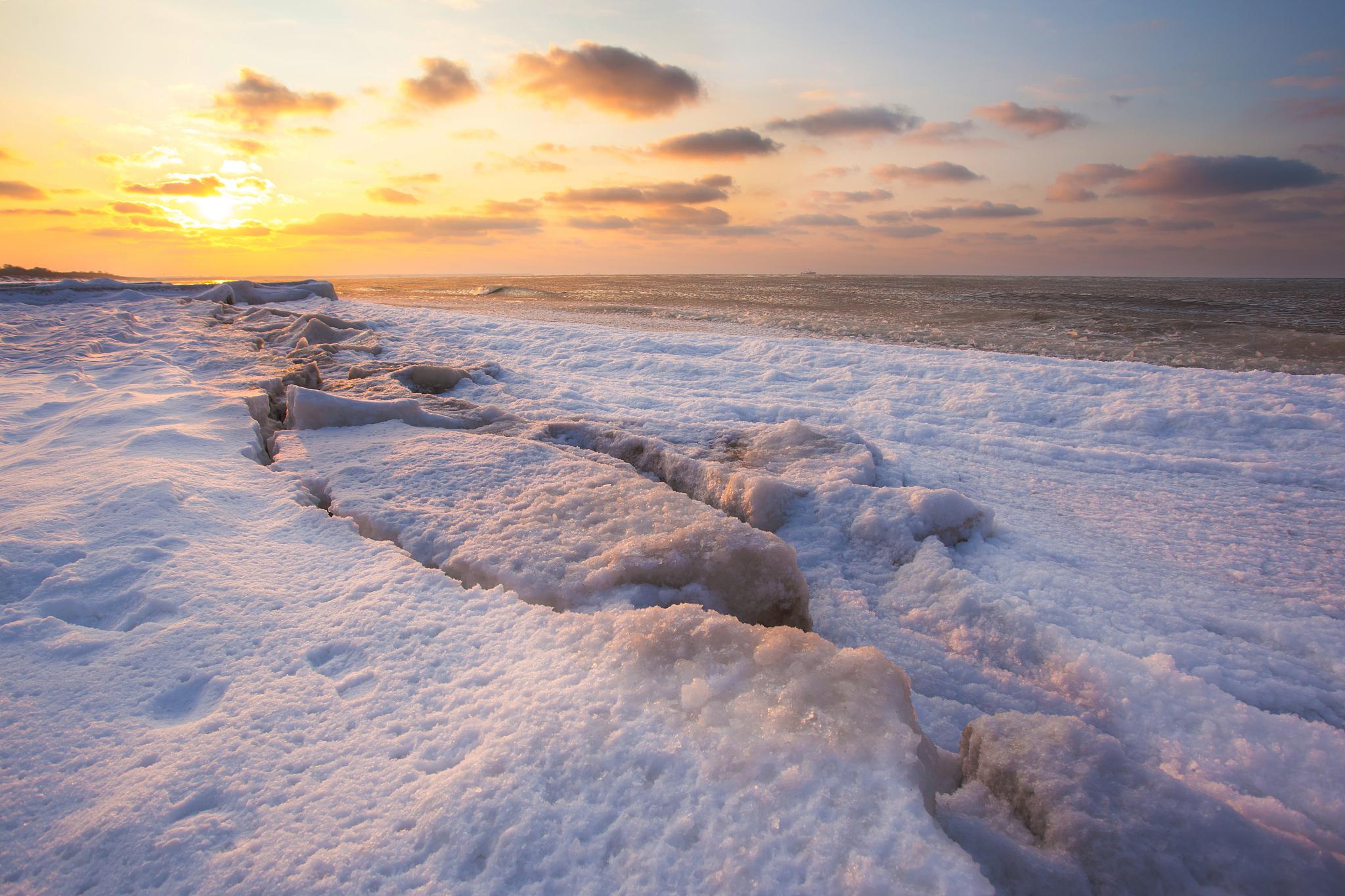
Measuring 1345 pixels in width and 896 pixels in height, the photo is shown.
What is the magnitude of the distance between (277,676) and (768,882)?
1.68 meters

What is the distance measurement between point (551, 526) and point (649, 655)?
1166 mm

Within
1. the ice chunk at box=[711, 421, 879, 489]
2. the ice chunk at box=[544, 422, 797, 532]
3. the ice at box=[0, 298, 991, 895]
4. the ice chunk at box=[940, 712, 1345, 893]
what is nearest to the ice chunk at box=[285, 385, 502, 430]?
the ice chunk at box=[544, 422, 797, 532]

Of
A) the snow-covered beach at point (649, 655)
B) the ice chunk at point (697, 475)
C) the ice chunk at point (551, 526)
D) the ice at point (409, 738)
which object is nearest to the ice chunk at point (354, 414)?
the snow-covered beach at point (649, 655)

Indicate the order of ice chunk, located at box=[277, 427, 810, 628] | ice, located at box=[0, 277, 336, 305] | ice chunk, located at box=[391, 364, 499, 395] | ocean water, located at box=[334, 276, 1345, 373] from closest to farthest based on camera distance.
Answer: ice chunk, located at box=[277, 427, 810, 628] < ice chunk, located at box=[391, 364, 499, 395] < ocean water, located at box=[334, 276, 1345, 373] < ice, located at box=[0, 277, 336, 305]

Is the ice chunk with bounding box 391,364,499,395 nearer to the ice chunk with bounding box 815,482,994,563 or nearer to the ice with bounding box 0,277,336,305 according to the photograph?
the ice chunk with bounding box 815,482,994,563

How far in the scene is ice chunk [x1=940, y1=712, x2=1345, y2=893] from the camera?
1315 millimetres

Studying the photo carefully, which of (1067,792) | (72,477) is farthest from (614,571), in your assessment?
(72,477)

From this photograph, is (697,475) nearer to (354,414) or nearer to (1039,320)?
(354,414)

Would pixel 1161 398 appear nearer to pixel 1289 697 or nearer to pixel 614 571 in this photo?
pixel 1289 697

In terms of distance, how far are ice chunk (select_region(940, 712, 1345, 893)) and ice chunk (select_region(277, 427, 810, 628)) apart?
1.07 metres

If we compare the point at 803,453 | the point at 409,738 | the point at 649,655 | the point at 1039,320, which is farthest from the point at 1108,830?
the point at 1039,320

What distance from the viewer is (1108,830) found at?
1.39 metres

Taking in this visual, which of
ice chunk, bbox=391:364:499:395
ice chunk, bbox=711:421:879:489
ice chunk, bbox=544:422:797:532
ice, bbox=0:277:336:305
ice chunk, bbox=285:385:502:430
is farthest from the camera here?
ice, bbox=0:277:336:305

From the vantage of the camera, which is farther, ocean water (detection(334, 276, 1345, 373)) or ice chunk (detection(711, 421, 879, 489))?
ocean water (detection(334, 276, 1345, 373))
